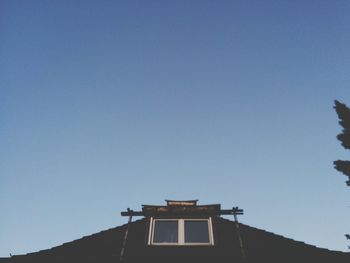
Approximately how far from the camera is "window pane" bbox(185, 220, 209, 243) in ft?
36.2

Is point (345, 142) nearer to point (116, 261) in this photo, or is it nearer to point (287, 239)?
point (287, 239)

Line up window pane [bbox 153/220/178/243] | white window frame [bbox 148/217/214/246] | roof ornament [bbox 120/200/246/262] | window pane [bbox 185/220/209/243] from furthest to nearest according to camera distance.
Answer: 1. roof ornament [bbox 120/200/246/262]
2. window pane [bbox 153/220/178/243]
3. window pane [bbox 185/220/209/243]
4. white window frame [bbox 148/217/214/246]

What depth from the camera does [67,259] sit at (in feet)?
32.7

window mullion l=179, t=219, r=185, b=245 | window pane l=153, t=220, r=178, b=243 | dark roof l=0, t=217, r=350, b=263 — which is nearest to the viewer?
dark roof l=0, t=217, r=350, b=263

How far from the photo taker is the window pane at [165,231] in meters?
11.2

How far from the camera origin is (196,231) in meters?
11.4

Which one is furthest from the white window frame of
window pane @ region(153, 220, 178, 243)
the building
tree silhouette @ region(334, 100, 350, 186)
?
tree silhouette @ region(334, 100, 350, 186)

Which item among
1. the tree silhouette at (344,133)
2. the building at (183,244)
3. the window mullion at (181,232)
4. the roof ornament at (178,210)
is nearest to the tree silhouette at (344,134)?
the tree silhouette at (344,133)

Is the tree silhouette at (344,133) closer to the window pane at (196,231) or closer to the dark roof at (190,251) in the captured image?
the dark roof at (190,251)

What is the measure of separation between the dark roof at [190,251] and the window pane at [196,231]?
464 mm

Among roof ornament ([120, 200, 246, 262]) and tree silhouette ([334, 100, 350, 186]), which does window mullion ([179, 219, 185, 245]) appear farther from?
tree silhouette ([334, 100, 350, 186])

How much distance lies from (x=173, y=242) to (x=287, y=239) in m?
4.66

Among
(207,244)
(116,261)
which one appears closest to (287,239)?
(207,244)

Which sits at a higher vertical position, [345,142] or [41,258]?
[345,142]
